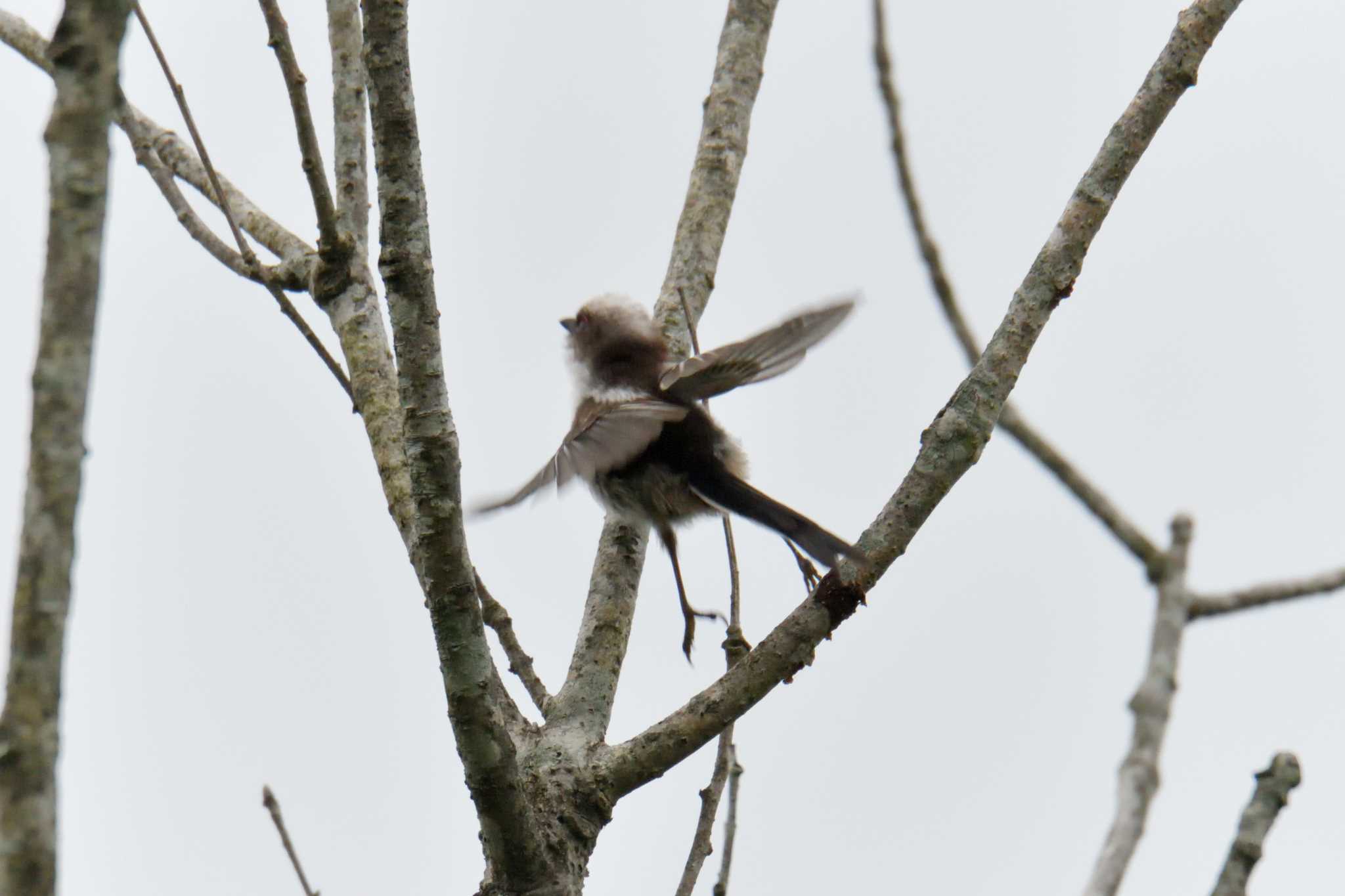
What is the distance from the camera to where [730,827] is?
338 centimetres

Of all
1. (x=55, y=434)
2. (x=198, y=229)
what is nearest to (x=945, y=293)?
(x=55, y=434)

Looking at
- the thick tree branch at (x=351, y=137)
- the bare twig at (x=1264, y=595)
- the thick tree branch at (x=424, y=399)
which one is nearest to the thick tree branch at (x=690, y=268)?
the thick tree branch at (x=424, y=399)

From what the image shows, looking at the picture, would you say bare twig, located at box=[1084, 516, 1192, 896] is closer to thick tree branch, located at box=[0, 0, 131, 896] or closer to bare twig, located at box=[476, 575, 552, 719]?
thick tree branch, located at box=[0, 0, 131, 896]

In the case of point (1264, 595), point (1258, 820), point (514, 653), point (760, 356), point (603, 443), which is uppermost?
point (760, 356)

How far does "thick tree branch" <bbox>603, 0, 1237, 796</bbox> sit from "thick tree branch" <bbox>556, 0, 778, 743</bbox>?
51cm

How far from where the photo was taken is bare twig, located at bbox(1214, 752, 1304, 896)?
5.06ft

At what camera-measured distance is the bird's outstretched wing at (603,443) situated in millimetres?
4520

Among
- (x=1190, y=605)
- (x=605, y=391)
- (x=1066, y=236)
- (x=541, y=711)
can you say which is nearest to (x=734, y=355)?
(x=605, y=391)

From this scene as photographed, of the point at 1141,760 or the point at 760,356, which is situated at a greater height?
the point at 760,356

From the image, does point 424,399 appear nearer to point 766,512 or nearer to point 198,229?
point 198,229

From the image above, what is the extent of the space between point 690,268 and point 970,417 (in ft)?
6.61

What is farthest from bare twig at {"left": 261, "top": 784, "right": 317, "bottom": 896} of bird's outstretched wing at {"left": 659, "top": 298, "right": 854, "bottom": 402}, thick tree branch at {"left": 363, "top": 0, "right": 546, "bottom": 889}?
bird's outstretched wing at {"left": 659, "top": 298, "right": 854, "bottom": 402}

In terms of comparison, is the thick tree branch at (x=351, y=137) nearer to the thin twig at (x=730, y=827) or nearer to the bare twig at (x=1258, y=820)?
the thin twig at (x=730, y=827)

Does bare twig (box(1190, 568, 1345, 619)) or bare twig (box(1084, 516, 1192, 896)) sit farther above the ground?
bare twig (box(1190, 568, 1345, 619))
